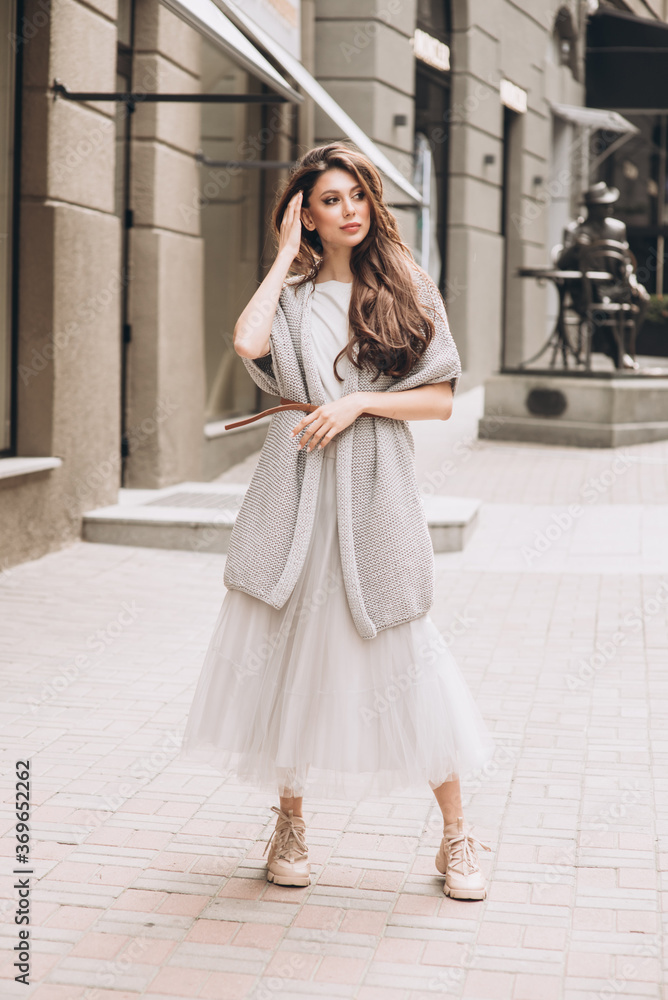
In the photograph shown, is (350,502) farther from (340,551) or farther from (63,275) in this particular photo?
(63,275)

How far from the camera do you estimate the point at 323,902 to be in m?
3.35

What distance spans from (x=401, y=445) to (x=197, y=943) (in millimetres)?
1359

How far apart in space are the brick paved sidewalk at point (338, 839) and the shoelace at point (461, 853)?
97 millimetres

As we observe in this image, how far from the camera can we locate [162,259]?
32.8 ft

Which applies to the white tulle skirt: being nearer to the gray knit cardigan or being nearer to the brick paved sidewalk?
the gray knit cardigan

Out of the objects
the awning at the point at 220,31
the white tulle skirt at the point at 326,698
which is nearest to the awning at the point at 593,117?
the awning at the point at 220,31

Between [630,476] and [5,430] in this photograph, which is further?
[630,476]

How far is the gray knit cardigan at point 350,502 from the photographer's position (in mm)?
3244

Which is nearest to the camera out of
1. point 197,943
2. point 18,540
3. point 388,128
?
point 197,943

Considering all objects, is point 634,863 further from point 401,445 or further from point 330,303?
point 330,303

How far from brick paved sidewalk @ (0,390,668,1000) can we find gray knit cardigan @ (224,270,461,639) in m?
0.80

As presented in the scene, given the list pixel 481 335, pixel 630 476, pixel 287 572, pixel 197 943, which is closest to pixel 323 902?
pixel 197 943

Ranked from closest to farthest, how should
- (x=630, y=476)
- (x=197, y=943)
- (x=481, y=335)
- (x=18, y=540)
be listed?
1. (x=197, y=943)
2. (x=18, y=540)
3. (x=630, y=476)
4. (x=481, y=335)

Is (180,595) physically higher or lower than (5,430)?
lower
